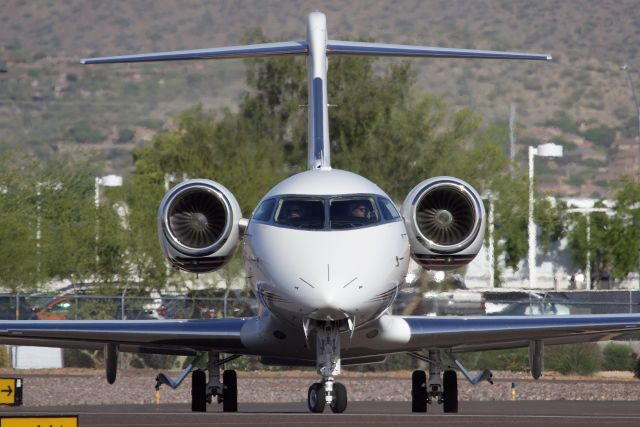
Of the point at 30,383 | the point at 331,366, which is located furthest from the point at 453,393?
the point at 30,383

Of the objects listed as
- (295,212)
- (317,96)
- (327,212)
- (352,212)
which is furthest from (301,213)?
(317,96)

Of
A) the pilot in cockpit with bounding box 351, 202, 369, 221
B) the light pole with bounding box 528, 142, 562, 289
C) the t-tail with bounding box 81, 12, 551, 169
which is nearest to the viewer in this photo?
the pilot in cockpit with bounding box 351, 202, 369, 221

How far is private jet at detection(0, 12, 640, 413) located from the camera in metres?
16.1

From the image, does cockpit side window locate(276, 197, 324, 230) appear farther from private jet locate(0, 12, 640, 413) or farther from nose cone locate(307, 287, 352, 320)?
nose cone locate(307, 287, 352, 320)

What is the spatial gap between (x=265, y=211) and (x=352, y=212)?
1110 millimetres

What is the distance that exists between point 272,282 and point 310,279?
772 mm

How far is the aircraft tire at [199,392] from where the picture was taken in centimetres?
2031

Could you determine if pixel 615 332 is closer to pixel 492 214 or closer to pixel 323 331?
pixel 323 331

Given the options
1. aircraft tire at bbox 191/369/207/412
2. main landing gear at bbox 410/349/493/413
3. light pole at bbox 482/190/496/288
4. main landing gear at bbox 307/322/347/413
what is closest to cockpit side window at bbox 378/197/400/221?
main landing gear at bbox 307/322/347/413

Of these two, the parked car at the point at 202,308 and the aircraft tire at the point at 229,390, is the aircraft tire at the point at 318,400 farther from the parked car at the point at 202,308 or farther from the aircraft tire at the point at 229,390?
the parked car at the point at 202,308

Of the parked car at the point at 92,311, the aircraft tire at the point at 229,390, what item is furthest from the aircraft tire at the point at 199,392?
the parked car at the point at 92,311

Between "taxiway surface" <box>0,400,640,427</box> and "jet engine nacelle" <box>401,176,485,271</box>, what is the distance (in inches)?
79.2

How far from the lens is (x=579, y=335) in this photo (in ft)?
63.1

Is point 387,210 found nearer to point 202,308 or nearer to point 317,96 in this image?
point 317,96
